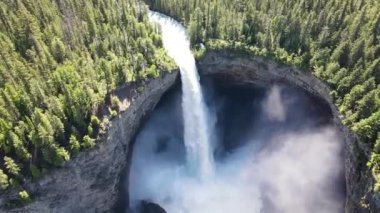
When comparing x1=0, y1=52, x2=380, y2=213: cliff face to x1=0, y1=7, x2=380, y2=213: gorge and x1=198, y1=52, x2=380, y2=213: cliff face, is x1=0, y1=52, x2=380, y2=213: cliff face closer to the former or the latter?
x1=198, y1=52, x2=380, y2=213: cliff face

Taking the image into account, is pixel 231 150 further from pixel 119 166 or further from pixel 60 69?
pixel 60 69

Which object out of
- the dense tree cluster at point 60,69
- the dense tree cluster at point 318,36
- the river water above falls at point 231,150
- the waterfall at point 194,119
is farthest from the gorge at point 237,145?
the dense tree cluster at point 60,69

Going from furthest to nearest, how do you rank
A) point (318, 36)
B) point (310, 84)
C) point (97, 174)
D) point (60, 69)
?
1. point (318, 36)
2. point (310, 84)
3. point (60, 69)
4. point (97, 174)

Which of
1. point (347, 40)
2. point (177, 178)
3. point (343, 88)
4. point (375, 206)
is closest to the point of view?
point (375, 206)

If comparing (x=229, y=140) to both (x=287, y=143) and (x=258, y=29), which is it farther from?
(x=258, y=29)

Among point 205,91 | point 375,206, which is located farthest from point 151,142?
point 375,206

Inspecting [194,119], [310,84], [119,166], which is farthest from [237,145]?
[119,166]

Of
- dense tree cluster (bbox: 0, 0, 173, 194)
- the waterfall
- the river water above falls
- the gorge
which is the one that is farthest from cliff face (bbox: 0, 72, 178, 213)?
the river water above falls
